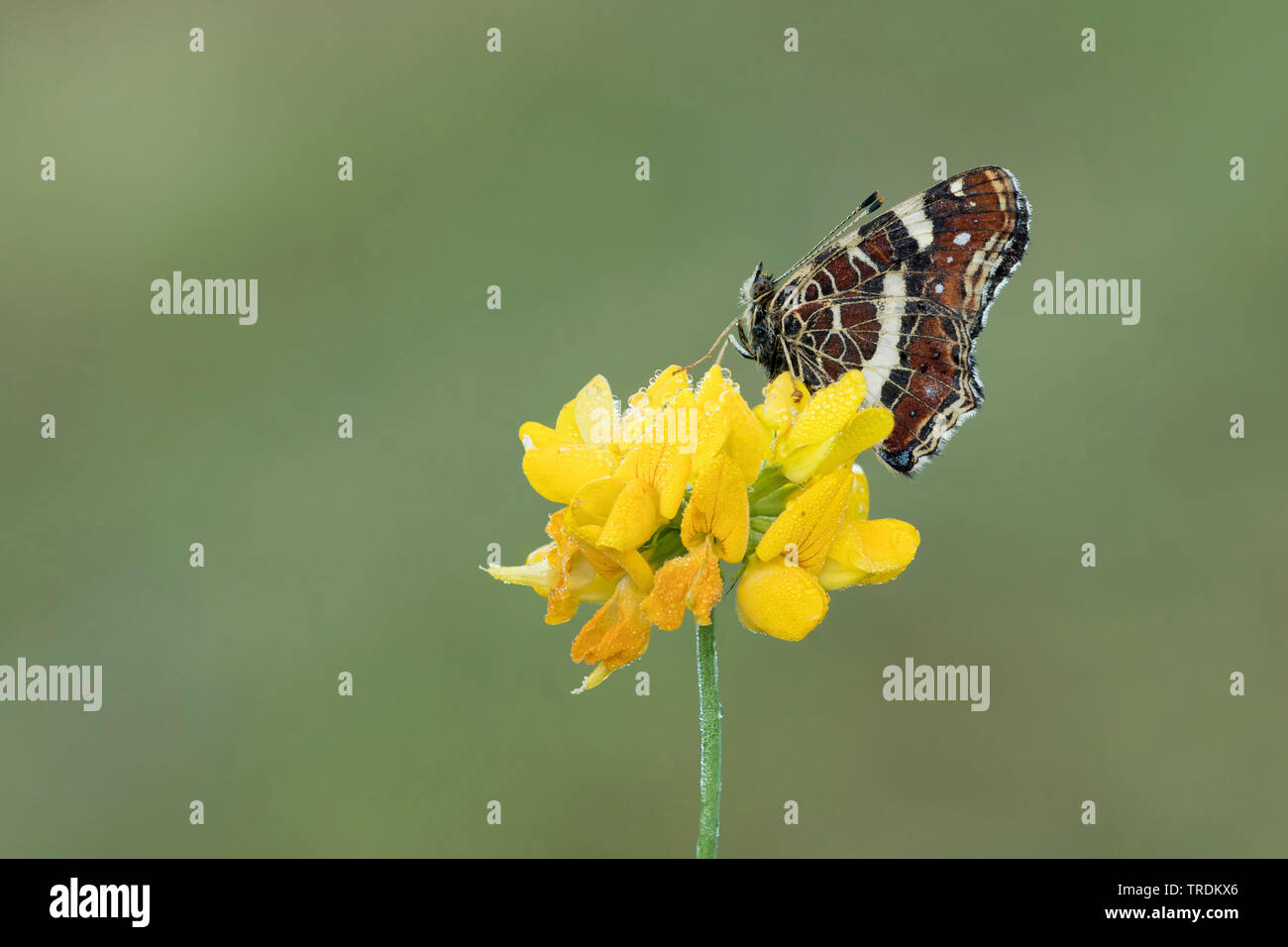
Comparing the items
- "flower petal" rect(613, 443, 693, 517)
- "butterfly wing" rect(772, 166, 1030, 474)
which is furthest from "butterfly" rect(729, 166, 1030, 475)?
"flower petal" rect(613, 443, 693, 517)

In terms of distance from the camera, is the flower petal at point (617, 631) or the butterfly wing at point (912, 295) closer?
the flower petal at point (617, 631)

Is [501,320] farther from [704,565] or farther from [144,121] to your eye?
[704,565]

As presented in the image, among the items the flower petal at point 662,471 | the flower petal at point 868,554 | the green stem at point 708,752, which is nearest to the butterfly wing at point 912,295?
the flower petal at point 868,554

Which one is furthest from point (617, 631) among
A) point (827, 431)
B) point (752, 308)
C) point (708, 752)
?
point (752, 308)

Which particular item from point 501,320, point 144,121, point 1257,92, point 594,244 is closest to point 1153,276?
point 1257,92

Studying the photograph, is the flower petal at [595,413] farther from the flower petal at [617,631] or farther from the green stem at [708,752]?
the green stem at [708,752]

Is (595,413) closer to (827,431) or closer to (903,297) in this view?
(827,431)

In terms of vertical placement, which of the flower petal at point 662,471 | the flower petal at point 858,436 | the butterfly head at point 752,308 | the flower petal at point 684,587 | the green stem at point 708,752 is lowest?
the green stem at point 708,752
